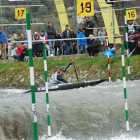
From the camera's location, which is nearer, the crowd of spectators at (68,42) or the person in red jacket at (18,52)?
the crowd of spectators at (68,42)

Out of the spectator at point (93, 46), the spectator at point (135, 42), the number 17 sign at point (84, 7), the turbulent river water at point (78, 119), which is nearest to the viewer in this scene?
the turbulent river water at point (78, 119)

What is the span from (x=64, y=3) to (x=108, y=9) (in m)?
2.21

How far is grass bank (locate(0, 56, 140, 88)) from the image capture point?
12.6 metres

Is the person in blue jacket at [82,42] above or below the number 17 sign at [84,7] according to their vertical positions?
below

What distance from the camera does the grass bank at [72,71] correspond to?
41.2ft

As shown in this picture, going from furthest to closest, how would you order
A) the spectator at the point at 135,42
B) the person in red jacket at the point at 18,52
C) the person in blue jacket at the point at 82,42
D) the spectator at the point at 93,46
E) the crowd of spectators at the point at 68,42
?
the person in red jacket at the point at 18,52
the person in blue jacket at the point at 82,42
the spectator at the point at 93,46
the crowd of spectators at the point at 68,42
the spectator at the point at 135,42

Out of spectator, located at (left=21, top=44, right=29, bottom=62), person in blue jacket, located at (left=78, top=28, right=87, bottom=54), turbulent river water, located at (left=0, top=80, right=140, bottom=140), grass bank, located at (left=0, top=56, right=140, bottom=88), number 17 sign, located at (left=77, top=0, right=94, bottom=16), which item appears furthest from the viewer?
spectator, located at (left=21, top=44, right=29, bottom=62)

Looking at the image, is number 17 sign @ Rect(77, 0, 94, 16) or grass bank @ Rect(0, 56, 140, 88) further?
number 17 sign @ Rect(77, 0, 94, 16)

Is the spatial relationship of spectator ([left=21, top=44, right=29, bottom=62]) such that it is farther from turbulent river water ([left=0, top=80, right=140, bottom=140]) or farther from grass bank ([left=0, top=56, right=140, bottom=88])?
turbulent river water ([left=0, top=80, right=140, bottom=140])

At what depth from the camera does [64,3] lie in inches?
614

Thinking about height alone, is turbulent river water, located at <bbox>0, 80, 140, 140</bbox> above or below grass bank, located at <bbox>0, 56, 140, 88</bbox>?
below

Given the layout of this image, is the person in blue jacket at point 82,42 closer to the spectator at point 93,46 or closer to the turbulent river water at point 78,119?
the spectator at point 93,46

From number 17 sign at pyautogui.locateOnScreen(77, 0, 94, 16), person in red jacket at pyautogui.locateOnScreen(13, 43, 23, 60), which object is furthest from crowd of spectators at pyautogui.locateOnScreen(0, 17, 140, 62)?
number 17 sign at pyautogui.locateOnScreen(77, 0, 94, 16)

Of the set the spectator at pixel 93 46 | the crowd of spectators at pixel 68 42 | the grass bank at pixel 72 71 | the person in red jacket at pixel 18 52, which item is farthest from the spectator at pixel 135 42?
the person in red jacket at pixel 18 52
